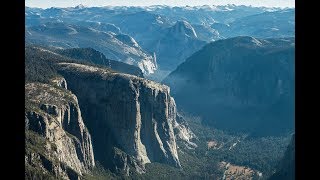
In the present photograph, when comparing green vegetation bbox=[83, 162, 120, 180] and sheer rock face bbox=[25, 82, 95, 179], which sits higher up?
sheer rock face bbox=[25, 82, 95, 179]

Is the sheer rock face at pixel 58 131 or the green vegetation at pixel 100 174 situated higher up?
the sheer rock face at pixel 58 131

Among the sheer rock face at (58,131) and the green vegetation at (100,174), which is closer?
the sheer rock face at (58,131)

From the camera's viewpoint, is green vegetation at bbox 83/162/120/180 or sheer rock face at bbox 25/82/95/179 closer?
sheer rock face at bbox 25/82/95/179

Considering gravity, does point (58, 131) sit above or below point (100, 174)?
above

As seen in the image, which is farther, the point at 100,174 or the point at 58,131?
the point at 100,174
